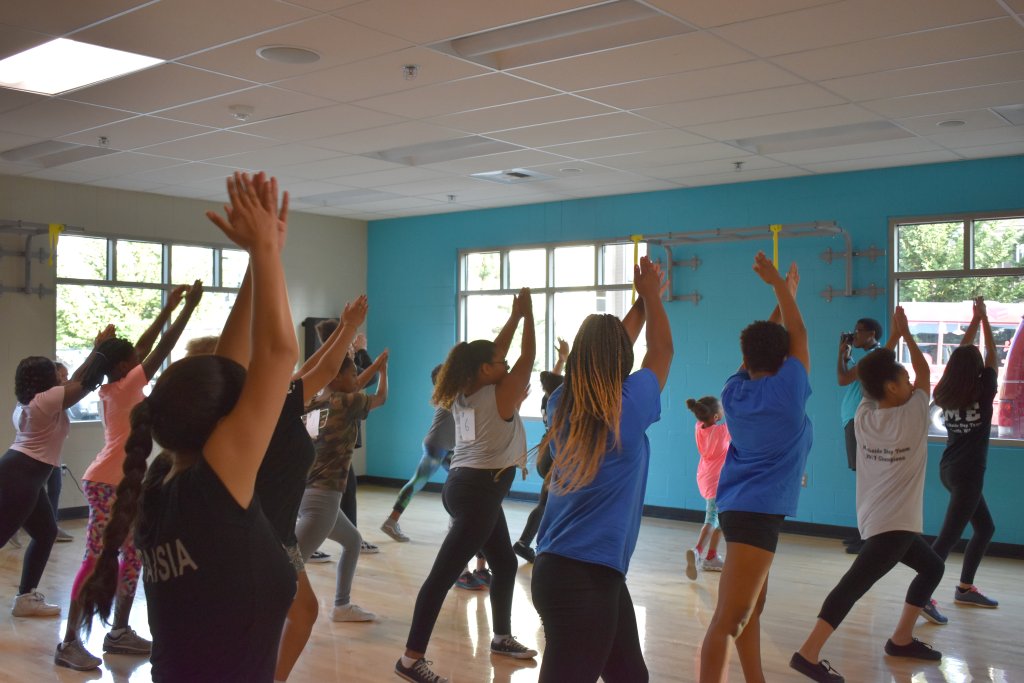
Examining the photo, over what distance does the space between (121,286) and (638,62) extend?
5.99 meters

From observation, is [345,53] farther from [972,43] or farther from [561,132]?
[972,43]

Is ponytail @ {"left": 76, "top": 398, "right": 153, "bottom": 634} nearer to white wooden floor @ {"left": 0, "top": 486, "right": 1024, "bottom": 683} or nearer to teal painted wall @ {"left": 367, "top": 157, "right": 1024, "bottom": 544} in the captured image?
white wooden floor @ {"left": 0, "top": 486, "right": 1024, "bottom": 683}

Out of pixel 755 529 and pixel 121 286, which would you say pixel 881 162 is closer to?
pixel 755 529

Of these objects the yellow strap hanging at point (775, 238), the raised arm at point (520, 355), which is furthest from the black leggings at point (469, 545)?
the yellow strap hanging at point (775, 238)

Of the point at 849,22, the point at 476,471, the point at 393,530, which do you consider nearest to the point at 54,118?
the point at 393,530

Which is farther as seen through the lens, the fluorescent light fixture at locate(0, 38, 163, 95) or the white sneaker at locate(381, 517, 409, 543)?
the white sneaker at locate(381, 517, 409, 543)

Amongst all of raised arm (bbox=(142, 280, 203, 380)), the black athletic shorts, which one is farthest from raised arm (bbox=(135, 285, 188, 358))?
the black athletic shorts

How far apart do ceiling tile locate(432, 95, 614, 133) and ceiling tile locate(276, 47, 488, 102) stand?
0.67 metres

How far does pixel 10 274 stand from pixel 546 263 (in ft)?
15.8

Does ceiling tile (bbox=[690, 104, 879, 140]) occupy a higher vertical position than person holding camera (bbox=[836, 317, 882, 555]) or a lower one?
higher

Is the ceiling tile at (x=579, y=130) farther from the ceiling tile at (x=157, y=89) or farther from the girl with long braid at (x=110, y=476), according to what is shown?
the girl with long braid at (x=110, y=476)

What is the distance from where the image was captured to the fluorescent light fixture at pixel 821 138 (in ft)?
21.6

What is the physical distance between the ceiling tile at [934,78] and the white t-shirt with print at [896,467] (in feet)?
5.96

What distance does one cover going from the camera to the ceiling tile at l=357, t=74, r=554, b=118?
5.35 m
